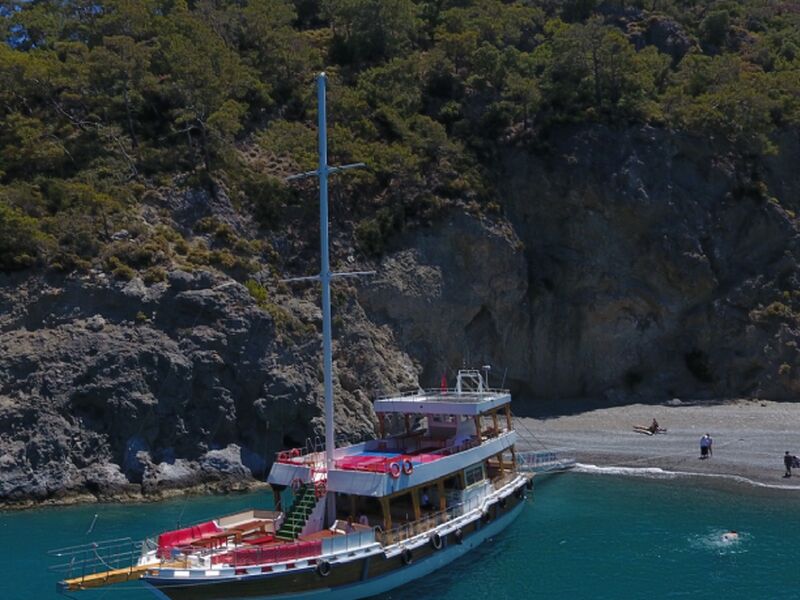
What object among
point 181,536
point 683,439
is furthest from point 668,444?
point 181,536

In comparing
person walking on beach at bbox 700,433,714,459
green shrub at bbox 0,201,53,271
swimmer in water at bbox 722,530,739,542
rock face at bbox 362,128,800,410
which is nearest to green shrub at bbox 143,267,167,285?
green shrub at bbox 0,201,53,271

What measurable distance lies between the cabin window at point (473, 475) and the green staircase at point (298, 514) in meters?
6.09

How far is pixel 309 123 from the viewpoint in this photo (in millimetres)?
57688

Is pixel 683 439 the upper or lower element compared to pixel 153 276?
lower

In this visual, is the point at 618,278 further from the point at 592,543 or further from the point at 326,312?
the point at 326,312

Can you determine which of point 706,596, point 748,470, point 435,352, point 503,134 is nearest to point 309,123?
point 503,134

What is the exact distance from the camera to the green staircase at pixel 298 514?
77.5 feet

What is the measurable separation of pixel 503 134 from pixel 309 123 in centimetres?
1456

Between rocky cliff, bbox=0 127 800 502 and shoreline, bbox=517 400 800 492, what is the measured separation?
3.84 meters

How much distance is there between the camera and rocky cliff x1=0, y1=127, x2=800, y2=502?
35938 millimetres

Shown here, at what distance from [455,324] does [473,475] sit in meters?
23.2

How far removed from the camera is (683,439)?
43188 mm

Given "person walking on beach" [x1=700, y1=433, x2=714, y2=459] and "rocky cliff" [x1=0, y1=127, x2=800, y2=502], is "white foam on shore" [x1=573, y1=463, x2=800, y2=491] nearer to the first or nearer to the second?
"person walking on beach" [x1=700, y1=433, x2=714, y2=459]

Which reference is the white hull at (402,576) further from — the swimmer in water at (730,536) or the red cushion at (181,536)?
the swimmer in water at (730,536)
